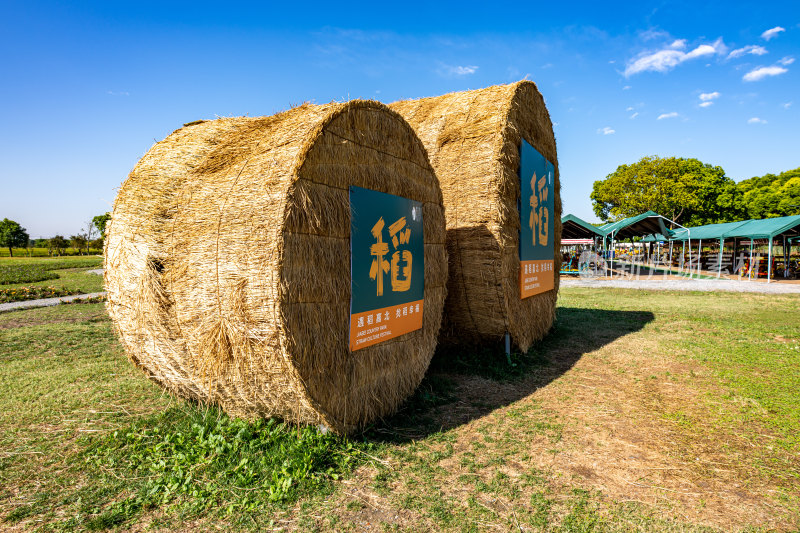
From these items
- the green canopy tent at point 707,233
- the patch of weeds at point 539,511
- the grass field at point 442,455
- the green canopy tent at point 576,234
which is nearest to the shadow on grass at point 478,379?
the grass field at point 442,455

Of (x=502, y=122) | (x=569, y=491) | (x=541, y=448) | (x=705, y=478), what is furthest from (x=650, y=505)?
(x=502, y=122)

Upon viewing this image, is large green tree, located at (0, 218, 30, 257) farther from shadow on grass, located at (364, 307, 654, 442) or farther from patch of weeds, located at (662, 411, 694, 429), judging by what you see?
patch of weeds, located at (662, 411, 694, 429)

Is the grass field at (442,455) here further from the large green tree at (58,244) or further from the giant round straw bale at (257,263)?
the large green tree at (58,244)

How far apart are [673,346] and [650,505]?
5832mm

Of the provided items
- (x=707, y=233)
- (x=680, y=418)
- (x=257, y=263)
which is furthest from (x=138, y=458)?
(x=707, y=233)

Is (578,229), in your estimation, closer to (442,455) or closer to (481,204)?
(481,204)

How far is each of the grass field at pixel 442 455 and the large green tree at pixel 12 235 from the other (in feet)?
198

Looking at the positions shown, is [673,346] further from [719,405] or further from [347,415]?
[347,415]

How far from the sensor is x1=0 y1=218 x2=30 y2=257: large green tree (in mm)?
51312

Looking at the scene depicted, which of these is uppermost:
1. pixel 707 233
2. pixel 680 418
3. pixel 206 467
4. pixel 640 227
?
pixel 640 227

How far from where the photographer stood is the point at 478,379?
6.00 meters

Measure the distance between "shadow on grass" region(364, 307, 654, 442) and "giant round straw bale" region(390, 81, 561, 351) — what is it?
33cm

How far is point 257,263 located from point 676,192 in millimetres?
48295

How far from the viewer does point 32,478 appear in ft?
10.8
